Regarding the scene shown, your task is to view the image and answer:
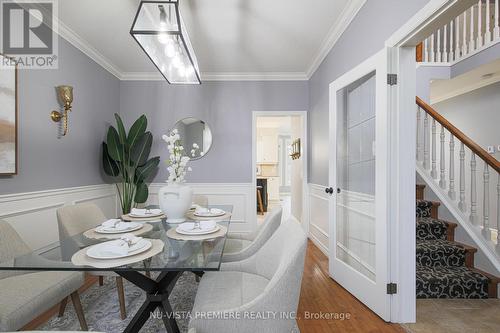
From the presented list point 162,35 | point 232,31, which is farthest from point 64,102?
point 232,31

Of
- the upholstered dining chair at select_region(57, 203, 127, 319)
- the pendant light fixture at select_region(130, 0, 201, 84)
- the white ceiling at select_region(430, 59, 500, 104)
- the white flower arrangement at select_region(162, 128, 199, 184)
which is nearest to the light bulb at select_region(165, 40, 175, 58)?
the pendant light fixture at select_region(130, 0, 201, 84)

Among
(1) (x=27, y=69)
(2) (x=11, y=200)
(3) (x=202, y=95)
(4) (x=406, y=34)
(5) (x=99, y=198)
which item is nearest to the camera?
(4) (x=406, y=34)

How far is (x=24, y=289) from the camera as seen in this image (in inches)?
→ 55.4

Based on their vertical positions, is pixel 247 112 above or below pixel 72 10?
below

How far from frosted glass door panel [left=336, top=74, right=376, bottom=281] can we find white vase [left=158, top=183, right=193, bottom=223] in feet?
4.90

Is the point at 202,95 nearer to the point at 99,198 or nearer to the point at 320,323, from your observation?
the point at 99,198

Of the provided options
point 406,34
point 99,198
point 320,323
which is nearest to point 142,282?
point 320,323

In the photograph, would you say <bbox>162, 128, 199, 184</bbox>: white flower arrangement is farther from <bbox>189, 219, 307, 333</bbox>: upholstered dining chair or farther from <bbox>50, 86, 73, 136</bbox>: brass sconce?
<bbox>50, 86, 73, 136</bbox>: brass sconce

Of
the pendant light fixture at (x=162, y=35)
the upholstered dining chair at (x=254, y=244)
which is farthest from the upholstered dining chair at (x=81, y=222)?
the pendant light fixture at (x=162, y=35)

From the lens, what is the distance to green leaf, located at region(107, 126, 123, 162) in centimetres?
335

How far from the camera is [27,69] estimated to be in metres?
2.31

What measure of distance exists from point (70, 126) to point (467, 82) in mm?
5523

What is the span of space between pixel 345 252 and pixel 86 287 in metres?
2.50

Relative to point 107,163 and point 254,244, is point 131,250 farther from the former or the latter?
point 107,163
